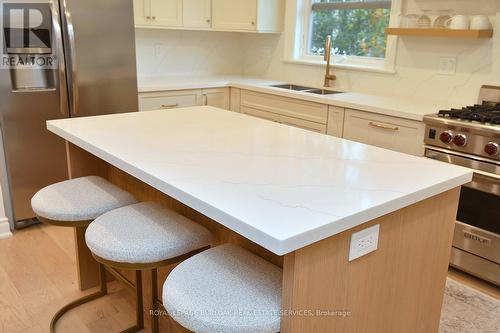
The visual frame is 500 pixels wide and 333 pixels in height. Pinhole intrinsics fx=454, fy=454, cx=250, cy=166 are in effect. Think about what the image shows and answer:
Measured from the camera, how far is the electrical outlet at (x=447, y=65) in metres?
3.18

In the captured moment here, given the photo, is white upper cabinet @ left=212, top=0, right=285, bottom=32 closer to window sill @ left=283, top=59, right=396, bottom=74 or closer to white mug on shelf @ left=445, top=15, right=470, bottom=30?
window sill @ left=283, top=59, right=396, bottom=74

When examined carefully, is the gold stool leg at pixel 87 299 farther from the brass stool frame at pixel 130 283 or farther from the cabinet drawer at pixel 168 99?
the cabinet drawer at pixel 168 99

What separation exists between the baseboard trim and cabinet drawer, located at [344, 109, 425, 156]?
245 centimetres

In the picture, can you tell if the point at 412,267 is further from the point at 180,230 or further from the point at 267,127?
the point at 267,127

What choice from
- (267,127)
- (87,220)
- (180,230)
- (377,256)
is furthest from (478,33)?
(87,220)

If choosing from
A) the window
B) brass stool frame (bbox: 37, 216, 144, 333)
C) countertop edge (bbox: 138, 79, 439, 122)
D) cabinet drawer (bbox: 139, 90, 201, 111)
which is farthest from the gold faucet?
brass stool frame (bbox: 37, 216, 144, 333)

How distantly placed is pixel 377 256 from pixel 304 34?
10.9 feet

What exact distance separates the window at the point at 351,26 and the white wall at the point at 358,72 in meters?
0.22

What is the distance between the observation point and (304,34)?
169 inches

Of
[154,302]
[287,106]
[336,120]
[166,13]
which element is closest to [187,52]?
[166,13]

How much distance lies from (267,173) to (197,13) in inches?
121

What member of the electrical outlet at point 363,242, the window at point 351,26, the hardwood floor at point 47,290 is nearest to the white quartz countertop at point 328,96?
the window at point 351,26

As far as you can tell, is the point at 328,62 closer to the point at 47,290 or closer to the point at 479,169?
the point at 479,169

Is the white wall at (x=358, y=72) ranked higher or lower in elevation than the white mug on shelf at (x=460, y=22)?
lower
